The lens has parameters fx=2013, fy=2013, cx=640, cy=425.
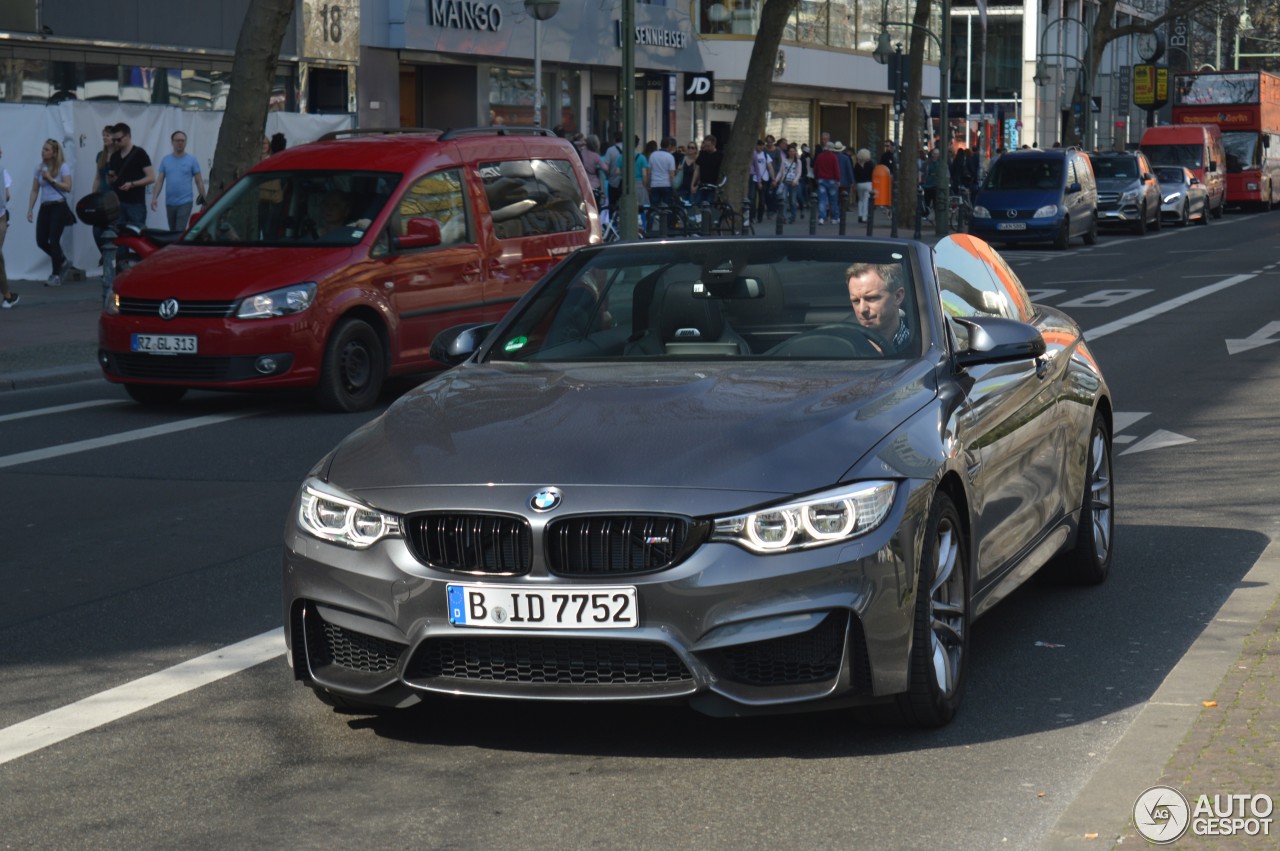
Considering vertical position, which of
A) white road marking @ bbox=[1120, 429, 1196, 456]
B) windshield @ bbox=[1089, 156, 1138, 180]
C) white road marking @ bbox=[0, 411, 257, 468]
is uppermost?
windshield @ bbox=[1089, 156, 1138, 180]

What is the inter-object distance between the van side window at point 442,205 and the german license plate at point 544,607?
963cm

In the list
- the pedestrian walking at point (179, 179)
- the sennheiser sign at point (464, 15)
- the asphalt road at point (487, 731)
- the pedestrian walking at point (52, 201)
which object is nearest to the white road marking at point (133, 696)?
the asphalt road at point (487, 731)

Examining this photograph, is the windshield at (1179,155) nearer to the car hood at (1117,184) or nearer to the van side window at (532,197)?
the car hood at (1117,184)

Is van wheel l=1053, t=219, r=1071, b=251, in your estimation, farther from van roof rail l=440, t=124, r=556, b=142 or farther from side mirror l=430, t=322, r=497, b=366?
side mirror l=430, t=322, r=497, b=366

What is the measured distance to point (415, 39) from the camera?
3750 cm

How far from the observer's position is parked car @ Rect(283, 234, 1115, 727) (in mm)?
4949

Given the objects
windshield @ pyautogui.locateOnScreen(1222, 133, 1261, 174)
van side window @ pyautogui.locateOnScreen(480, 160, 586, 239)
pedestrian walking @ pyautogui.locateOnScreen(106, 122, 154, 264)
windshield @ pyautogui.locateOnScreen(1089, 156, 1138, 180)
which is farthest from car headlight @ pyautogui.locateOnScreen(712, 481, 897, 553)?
windshield @ pyautogui.locateOnScreen(1222, 133, 1261, 174)

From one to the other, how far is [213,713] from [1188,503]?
212 inches

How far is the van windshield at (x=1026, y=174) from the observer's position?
39156 mm

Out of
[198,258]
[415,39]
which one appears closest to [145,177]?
[198,258]

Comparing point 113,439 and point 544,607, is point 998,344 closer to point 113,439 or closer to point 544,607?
point 544,607

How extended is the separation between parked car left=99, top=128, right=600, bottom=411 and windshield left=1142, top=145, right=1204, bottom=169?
44.2 meters

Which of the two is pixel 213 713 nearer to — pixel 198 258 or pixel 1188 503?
pixel 1188 503

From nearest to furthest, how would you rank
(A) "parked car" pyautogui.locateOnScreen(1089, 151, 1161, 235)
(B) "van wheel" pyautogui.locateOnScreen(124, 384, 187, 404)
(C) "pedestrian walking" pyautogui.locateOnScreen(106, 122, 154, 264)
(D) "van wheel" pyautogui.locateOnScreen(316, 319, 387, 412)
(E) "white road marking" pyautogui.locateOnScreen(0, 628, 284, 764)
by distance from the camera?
(E) "white road marking" pyautogui.locateOnScreen(0, 628, 284, 764) < (D) "van wheel" pyautogui.locateOnScreen(316, 319, 387, 412) < (B) "van wheel" pyautogui.locateOnScreen(124, 384, 187, 404) < (C) "pedestrian walking" pyautogui.locateOnScreen(106, 122, 154, 264) < (A) "parked car" pyautogui.locateOnScreen(1089, 151, 1161, 235)
